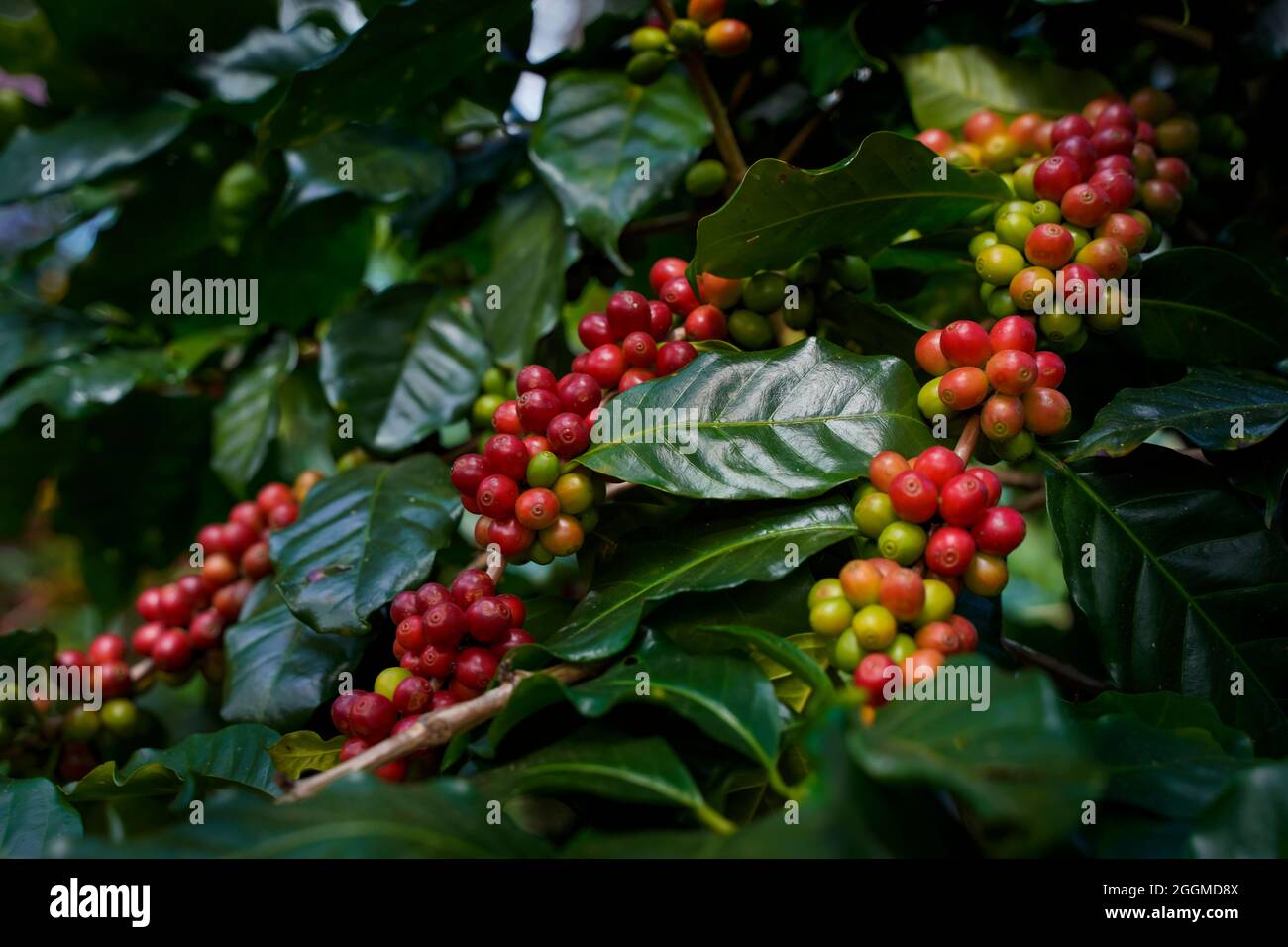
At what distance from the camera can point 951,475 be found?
0.67m

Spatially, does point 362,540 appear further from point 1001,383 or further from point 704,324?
point 1001,383

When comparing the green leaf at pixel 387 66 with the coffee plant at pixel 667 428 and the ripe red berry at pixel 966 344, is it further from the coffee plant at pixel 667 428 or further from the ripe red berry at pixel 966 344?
the ripe red berry at pixel 966 344

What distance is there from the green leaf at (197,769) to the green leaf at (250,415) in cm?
45

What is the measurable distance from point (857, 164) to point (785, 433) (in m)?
0.24

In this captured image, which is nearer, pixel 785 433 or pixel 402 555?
pixel 785 433

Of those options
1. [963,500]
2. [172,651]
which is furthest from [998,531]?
[172,651]

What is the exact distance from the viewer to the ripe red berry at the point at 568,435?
755mm

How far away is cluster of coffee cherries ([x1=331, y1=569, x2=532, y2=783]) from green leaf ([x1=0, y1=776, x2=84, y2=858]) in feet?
0.80

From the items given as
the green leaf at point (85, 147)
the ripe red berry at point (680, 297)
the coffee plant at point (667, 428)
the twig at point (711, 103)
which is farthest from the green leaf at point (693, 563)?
the green leaf at point (85, 147)

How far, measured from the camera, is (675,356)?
81cm
